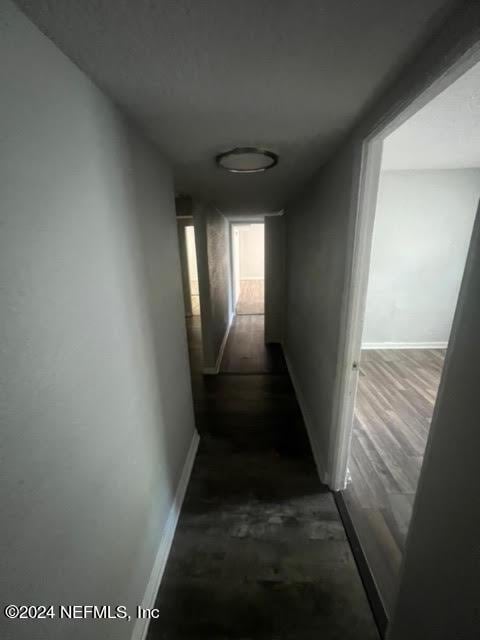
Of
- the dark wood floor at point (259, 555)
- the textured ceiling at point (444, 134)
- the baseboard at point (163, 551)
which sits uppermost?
the textured ceiling at point (444, 134)

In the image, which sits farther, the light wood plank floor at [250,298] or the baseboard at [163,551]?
the light wood plank floor at [250,298]

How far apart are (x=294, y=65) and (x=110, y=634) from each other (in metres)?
1.95

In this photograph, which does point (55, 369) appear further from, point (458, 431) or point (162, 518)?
point (162, 518)

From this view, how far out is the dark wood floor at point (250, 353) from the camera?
11.6 feet

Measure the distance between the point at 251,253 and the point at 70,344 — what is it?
1044 centimetres

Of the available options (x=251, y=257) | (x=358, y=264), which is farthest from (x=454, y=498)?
(x=251, y=257)

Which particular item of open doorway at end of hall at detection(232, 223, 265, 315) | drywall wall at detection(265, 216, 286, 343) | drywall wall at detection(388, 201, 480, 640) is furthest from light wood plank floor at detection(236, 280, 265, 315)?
drywall wall at detection(388, 201, 480, 640)

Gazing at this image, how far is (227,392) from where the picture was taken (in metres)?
3.00

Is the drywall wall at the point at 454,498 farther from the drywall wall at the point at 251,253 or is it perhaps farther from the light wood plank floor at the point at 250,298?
the drywall wall at the point at 251,253

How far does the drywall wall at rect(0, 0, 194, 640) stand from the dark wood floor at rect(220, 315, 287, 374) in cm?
240

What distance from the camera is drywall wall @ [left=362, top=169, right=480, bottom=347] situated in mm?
3285

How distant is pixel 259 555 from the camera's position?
4.53 feet

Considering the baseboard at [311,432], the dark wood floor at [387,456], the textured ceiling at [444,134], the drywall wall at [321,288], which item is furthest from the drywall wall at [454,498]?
the textured ceiling at [444,134]

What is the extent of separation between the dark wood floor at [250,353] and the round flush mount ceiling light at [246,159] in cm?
252
